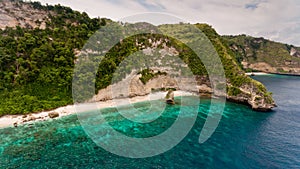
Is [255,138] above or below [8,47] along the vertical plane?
below

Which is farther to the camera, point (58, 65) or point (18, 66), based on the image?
point (58, 65)

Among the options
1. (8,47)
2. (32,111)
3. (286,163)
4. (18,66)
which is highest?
(8,47)

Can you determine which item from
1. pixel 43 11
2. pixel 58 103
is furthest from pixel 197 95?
pixel 43 11

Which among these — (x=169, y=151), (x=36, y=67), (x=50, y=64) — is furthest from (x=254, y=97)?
(x=36, y=67)

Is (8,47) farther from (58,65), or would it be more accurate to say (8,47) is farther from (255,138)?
(255,138)

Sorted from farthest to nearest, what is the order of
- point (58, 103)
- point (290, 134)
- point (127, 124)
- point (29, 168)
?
point (58, 103)
point (127, 124)
point (290, 134)
point (29, 168)

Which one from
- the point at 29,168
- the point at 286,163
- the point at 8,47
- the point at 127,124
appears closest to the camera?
the point at 29,168

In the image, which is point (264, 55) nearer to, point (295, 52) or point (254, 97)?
point (295, 52)
